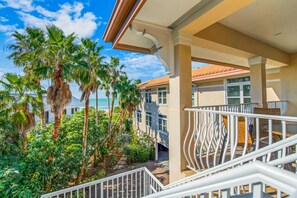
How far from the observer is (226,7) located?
101 inches

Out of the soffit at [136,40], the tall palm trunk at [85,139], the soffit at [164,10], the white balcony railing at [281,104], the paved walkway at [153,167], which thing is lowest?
the paved walkway at [153,167]

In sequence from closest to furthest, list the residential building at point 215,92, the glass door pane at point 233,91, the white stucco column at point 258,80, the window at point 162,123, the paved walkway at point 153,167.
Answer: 1. the white stucco column at point 258,80
2. the residential building at point 215,92
3. the glass door pane at point 233,91
4. the paved walkway at point 153,167
5. the window at point 162,123

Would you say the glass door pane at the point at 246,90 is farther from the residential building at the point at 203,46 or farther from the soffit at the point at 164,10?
the soffit at the point at 164,10

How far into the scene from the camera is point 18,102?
280 inches

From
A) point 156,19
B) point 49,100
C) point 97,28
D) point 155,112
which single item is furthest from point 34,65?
point 155,112

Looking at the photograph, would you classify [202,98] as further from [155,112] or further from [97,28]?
[97,28]

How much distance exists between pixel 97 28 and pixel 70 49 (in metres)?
7.16

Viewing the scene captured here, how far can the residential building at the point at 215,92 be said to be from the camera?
7660 millimetres

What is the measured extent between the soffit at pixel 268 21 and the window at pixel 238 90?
3320 mm

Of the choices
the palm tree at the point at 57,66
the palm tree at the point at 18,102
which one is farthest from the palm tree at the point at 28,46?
the palm tree at the point at 57,66

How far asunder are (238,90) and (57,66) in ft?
29.0

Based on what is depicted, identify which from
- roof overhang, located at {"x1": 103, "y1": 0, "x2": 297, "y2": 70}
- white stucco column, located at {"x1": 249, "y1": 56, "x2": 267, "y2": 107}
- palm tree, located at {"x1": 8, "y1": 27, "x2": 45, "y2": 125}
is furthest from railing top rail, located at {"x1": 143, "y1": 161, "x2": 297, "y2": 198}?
palm tree, located at {"x1": 8, "y1": 27, "x2": 45, "y2": 125}

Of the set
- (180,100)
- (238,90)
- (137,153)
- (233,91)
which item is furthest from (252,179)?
(137,153)

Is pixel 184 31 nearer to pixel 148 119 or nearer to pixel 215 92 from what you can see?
pixel 215 92
